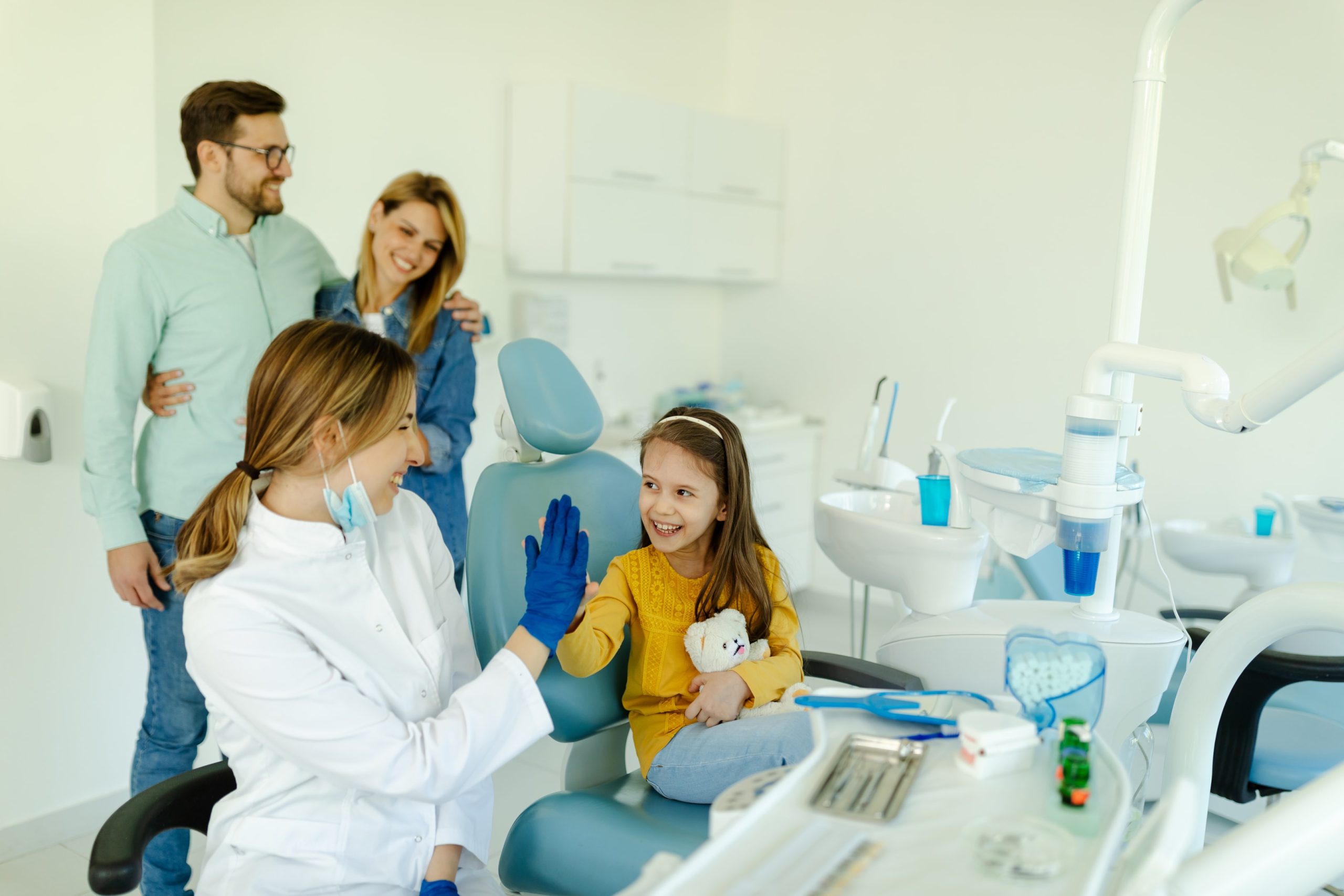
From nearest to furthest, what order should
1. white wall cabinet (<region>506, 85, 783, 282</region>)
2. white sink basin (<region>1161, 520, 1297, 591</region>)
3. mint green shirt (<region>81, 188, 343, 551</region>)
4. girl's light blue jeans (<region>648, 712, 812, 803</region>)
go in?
1. girl's light blue jeans (<region>648, 712, 812, 803</region>)
2. mint green shirt (<region>81, 188, 343, 551</region>)
3. white sink basin (<region>1161, 520, 1297, 591</region>)
4. white wall cabinet (<region>506, 85, 783, 282</region>)

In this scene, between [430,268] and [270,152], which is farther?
[430,268]

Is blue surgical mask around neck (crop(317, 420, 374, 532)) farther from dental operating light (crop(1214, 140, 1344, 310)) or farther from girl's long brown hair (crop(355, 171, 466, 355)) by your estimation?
dental operating light (crop(1214, 140, 1344, 310))

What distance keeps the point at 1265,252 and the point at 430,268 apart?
2.28m

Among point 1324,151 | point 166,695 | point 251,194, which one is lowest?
point 166,695

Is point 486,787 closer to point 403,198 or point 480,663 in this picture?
point 480,663

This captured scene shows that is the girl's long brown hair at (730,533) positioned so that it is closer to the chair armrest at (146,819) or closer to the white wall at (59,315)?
the chair armrest at (146,819)

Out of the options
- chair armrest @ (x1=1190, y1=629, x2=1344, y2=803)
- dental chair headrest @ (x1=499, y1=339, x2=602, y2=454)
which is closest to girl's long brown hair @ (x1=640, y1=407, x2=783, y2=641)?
dental chair headrest @ (x1=499, y1=339, x2=602, y2=454)

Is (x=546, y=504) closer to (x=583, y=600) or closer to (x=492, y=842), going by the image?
(x=583, y=600)

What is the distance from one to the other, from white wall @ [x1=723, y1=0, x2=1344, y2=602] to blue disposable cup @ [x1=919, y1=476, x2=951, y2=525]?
2093mm

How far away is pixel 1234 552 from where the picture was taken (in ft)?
8.77

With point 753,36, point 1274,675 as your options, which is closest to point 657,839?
point 1274,675

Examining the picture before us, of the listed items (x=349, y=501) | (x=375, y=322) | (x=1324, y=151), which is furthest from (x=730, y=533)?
(x=1324, y=151)

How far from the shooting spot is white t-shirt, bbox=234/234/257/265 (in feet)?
6.97

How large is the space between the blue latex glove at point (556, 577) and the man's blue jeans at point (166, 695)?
3.21ft
